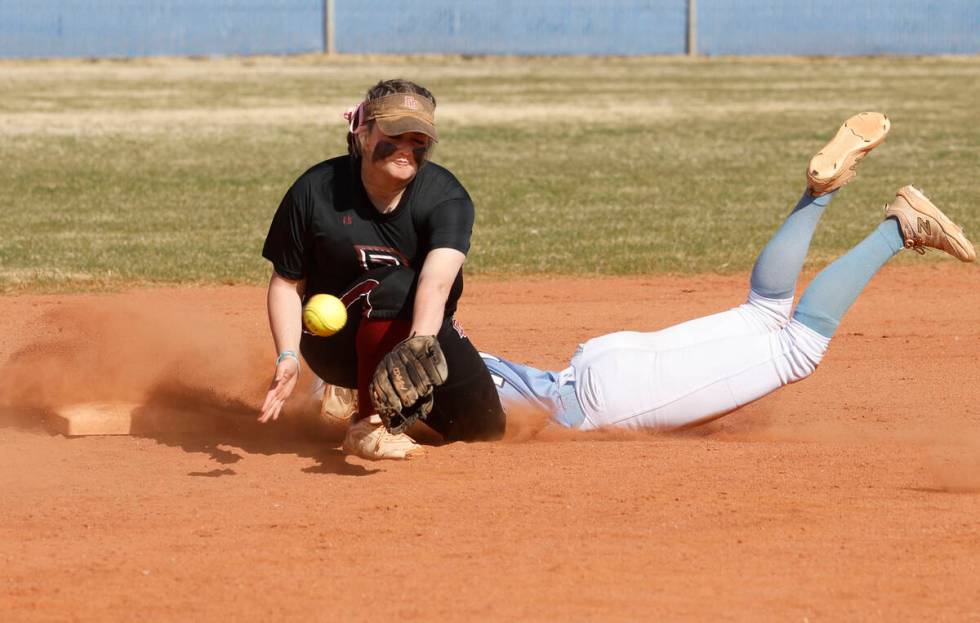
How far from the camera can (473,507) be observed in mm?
4613

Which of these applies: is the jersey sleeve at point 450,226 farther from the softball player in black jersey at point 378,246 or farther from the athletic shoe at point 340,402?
the athletic shoe at point 340,402

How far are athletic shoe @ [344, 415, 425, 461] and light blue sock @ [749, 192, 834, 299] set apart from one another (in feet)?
4.92

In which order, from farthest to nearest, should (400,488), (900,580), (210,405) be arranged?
1. (210,405)
2. (400,488)
3. (900,580)

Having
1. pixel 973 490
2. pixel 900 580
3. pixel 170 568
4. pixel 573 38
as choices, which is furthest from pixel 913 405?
pixel 573 38

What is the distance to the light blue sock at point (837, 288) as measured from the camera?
5316 millimetres

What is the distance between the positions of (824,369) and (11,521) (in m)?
4.08

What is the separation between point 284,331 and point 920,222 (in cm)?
254

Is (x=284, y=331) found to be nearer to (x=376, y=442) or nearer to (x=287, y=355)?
(x=287, y=355)

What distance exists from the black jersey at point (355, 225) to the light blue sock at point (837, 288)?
1333 mm

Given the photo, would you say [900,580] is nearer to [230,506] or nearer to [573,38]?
[230,506]

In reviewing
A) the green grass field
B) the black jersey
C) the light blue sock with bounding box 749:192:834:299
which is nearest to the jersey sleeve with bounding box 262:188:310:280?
the black jersey

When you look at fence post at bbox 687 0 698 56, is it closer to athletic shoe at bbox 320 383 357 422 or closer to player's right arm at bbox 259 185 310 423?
athletic shoe at bbox 320 383 357 422

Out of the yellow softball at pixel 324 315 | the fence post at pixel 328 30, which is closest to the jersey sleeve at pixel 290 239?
the yellow softball at pixel 324 315

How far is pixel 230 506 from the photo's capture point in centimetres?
465
